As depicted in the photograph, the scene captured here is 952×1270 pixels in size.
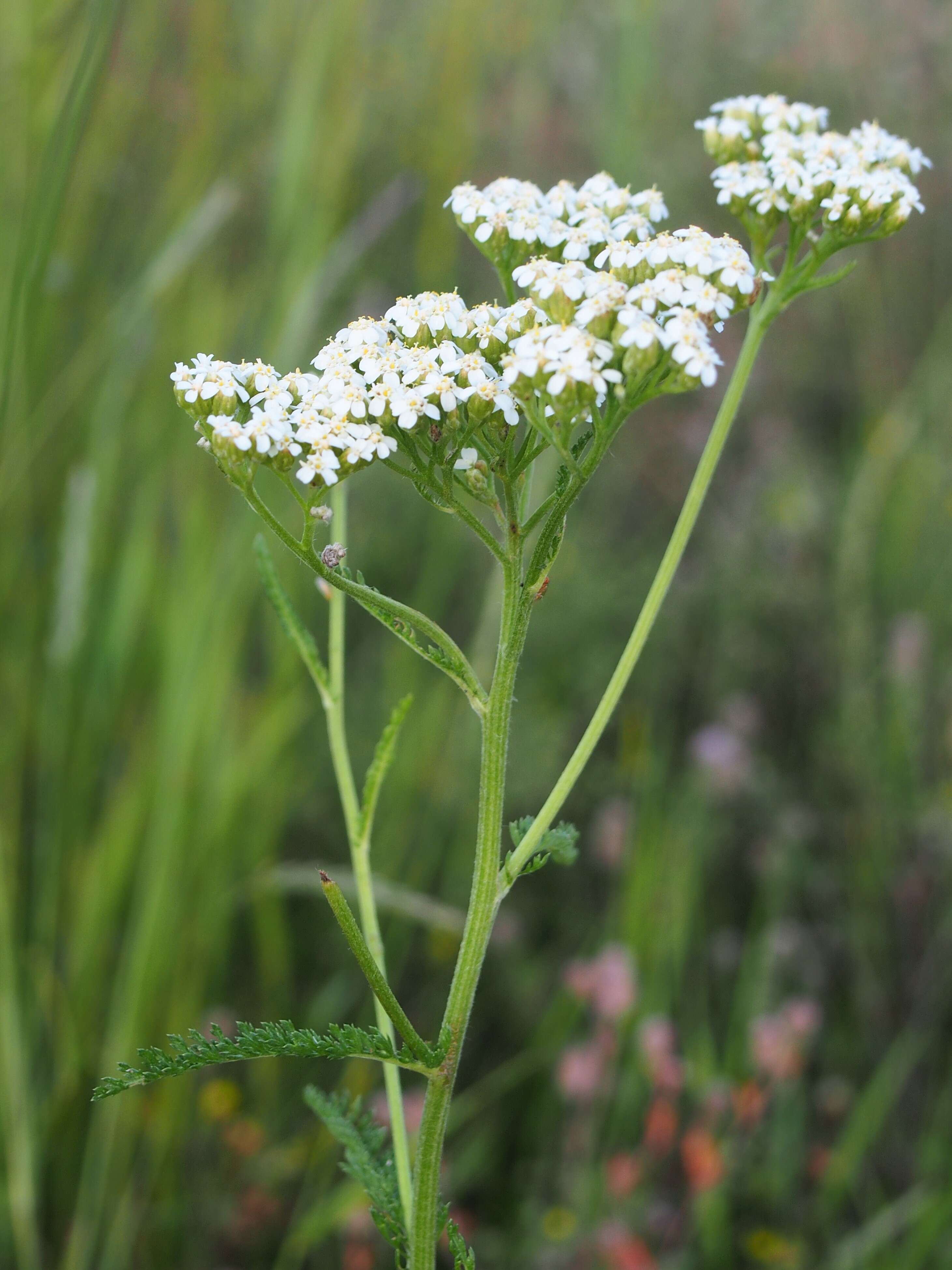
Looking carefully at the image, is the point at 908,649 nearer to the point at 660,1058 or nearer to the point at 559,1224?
the point at 660,1058

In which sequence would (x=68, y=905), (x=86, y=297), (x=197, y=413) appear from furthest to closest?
(x=86, y=297)
(x=68, y=905)
(x=197, y=413)

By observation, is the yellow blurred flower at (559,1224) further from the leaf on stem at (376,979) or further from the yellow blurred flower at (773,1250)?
the leaf on stem at (376,979)

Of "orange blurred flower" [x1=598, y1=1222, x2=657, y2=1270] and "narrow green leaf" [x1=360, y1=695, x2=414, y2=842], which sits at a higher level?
"narrow green leaf" [x1=360, y1=695, x2=414, y2=842]

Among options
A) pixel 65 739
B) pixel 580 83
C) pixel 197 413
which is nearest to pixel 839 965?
pixel 65 739

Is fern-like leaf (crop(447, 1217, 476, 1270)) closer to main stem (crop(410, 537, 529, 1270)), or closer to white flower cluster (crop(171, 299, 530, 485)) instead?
main stem (crop(410, 537, 529, 1270))

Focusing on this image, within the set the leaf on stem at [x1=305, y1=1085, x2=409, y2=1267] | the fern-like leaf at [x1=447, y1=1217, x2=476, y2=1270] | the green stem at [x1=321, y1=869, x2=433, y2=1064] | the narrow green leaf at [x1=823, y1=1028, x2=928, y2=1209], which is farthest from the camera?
the narrow green leaf at [x1=823, y1=1028, x2=928, y2=1209]

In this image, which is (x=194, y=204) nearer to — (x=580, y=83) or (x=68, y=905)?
(x=68, y=905)

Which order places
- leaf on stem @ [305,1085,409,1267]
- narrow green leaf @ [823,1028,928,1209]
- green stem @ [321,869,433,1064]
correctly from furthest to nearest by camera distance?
narrow green leaf @ [823,1028,928,1209] < leaf on stem @ [305,1085,409,1267] < green stem @ [321,869,433,1064]

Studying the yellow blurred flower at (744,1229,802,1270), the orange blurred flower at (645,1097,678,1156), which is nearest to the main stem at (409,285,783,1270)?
the orange blurred flower at (645,1097,678,1156)
